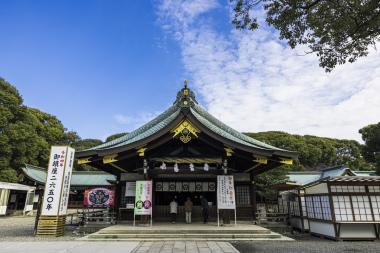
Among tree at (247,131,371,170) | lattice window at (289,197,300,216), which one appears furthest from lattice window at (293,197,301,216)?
tree at (247,131,371,170)

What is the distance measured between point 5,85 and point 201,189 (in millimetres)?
32329

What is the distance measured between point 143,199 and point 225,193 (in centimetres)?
413

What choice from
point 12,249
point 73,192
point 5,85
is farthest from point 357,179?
point 5,85

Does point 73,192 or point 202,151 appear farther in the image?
point 73,192

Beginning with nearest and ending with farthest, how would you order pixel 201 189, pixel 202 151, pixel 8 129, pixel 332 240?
pixel 332 240, pixel 202 151, pixel 201 189, pixel 8 129

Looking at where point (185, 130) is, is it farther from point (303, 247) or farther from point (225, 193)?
point (303, 247)

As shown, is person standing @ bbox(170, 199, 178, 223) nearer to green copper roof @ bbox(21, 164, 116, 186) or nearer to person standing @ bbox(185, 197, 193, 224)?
Answer: person standing @ bbox(185, 197, 193, 224)

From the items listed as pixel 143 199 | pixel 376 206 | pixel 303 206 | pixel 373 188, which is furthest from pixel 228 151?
pixel 376 206

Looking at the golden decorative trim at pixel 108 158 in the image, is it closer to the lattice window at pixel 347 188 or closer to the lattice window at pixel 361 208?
the lattice window at pixel 347 188

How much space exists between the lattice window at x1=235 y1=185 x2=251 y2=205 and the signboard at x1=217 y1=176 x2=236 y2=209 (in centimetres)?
233

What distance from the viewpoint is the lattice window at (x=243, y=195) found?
635 inches

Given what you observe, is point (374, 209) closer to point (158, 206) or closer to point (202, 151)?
point (202, 151)

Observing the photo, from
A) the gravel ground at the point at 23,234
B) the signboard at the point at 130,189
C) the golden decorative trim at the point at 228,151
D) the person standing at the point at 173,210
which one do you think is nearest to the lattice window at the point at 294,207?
the golden decorative trim at the point at 228,151

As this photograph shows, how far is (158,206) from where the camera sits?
16.1 meters
